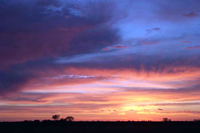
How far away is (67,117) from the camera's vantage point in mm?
107688
